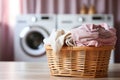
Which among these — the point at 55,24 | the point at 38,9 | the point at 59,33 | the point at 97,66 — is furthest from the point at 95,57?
the point at 38,9

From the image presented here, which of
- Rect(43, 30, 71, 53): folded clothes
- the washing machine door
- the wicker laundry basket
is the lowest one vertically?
the washing machine door

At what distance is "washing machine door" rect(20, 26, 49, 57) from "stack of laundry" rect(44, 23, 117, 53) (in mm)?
2724

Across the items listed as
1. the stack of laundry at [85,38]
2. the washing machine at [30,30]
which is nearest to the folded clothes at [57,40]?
the stack of laundry at [85,38]

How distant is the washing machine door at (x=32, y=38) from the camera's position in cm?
Answer: 370

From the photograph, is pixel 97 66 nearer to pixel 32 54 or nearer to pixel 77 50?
pixel 77 50

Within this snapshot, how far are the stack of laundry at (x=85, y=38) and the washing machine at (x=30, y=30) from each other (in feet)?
8.90

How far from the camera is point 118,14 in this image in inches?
165

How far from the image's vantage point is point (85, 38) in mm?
943

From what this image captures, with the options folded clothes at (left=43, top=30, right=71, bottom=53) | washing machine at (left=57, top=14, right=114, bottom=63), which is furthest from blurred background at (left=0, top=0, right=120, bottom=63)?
folded clothes at (left=43, top=30, right=71, bottom=53)

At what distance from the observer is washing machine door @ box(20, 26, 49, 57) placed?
3700 mm

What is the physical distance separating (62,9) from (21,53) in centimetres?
97

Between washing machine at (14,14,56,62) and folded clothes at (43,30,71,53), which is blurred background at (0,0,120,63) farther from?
folded clothes at (43,30,71,53)

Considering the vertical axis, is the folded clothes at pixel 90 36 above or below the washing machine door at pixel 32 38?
above

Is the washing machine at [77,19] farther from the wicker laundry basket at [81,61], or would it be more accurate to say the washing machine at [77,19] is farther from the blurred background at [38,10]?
the wicker laundry basket at [81,61]
